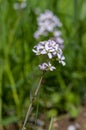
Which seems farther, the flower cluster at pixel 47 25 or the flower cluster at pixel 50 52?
the flower cluster at pixel 47 25

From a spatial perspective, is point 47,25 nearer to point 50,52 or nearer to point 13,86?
point 13,86

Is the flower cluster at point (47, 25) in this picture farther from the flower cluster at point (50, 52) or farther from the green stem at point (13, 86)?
the flower cluster at point (50, 52)

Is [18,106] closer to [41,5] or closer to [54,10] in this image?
[54,10]

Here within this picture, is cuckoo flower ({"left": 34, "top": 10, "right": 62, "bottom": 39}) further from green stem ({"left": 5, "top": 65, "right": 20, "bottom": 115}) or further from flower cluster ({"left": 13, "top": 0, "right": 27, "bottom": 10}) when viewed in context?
green stem ({"left": 5, "top": 65, "right": 20, "bottom": 115})

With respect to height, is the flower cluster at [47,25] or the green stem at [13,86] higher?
the flower cluster at [47,25]

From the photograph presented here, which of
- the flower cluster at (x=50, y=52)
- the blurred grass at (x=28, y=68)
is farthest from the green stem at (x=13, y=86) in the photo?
the flower cluster at (x=50, y=52)

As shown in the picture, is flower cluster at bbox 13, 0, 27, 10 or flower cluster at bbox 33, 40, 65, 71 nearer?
flower cluster at bbox 33, 40, 65, 71

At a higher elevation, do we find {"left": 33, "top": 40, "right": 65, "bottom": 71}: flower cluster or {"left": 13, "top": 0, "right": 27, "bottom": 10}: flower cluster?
{"left": 13, "top": 0, "right": 27, "bottom": 10}: flower cluster

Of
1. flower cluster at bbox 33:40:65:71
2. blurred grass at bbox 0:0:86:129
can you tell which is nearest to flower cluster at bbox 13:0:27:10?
blurred grass at bbox 0:0:86:129
